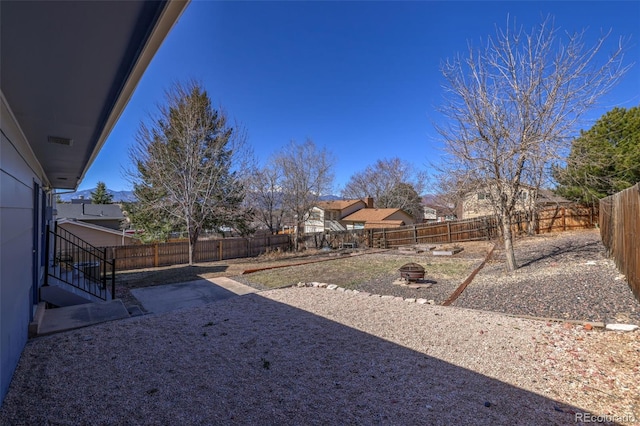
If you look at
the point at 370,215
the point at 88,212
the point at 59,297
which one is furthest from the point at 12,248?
the point at 370,215

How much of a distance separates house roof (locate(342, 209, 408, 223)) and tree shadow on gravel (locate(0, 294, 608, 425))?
2722 cm

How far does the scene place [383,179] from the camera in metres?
38.6

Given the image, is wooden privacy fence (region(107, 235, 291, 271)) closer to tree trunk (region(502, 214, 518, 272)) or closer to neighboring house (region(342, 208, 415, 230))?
tree trunk (region(502, 214, 518, 272))

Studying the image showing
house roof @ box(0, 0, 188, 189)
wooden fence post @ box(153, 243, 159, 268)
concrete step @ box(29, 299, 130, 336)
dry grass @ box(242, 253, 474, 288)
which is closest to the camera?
house roof @ box(0, 0, 188, 189)

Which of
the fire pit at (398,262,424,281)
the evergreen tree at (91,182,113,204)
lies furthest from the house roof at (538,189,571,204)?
the evergreen tree at (91,182,113,204)

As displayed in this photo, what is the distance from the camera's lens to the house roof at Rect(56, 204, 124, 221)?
74.9ft

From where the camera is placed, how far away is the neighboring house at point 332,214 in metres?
30.6

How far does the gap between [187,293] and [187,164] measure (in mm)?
7125

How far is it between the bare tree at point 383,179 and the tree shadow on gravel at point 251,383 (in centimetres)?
3474

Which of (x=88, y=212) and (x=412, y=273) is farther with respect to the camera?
(x=88, y=212)

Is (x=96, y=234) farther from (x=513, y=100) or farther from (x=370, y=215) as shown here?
(x=370, y=215)

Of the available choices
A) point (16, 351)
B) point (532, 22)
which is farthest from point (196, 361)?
point (532, 22)

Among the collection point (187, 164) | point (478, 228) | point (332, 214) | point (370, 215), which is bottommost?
point (478, 228)

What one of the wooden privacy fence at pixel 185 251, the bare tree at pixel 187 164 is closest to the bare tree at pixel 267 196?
the wooden privacy fence at pixel 185 251
